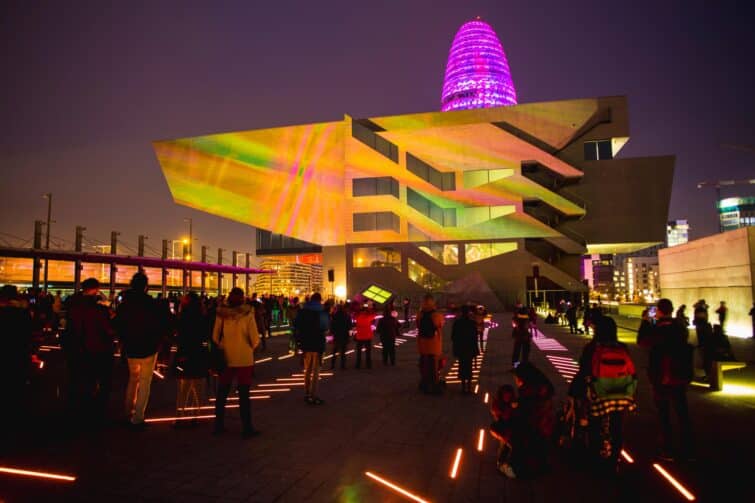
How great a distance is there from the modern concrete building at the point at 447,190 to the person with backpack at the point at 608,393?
36025 millimetres

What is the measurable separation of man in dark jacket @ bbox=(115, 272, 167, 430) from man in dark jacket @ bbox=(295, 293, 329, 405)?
2121 millimetres

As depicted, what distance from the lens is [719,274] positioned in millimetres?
19875

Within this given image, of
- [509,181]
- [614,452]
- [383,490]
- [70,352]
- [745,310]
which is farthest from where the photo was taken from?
[509,181]

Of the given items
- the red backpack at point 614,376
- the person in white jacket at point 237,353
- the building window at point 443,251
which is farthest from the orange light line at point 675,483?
the building window at point 443,251

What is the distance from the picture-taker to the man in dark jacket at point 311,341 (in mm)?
7379

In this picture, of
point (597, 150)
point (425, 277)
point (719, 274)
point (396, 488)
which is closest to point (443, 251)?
point (425, 277)

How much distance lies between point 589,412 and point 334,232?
4113cm

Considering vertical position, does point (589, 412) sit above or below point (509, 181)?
below

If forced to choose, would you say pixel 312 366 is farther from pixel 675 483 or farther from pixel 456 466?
pixel 675 483

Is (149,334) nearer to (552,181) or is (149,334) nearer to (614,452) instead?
(614,452)

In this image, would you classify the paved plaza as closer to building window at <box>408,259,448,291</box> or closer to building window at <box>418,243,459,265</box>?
building window at <box>408,259,448,291</box>

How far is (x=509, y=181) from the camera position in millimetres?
40812

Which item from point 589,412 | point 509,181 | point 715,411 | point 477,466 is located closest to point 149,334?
point 477,466

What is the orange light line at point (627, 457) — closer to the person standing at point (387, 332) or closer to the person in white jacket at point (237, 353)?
the person in white jacket at point (237, 353)
